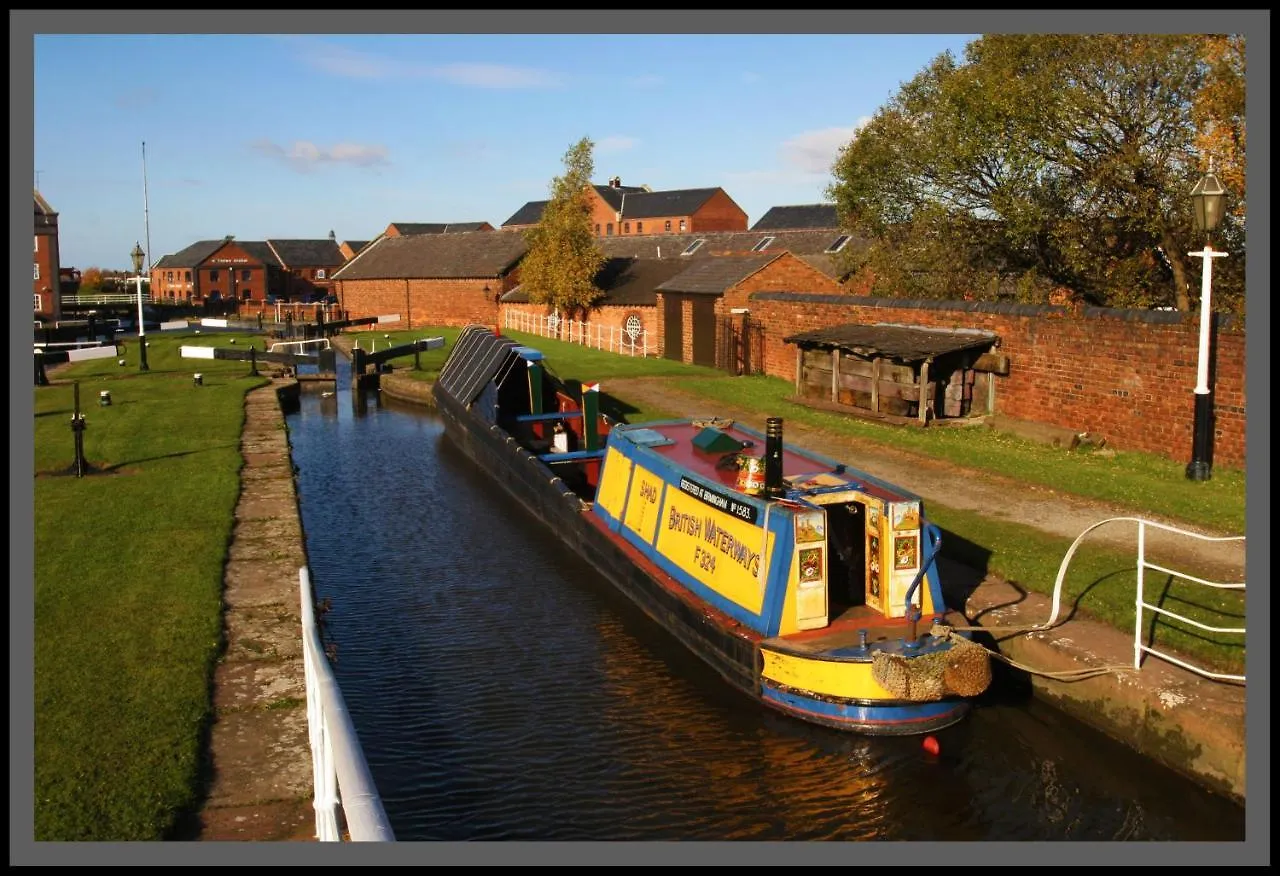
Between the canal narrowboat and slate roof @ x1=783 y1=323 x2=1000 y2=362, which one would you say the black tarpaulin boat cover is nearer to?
slate roof @ x1=783 y1=323 x2=1000 y2=362

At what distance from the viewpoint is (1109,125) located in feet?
69.4

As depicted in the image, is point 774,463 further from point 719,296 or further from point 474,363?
point 719,296

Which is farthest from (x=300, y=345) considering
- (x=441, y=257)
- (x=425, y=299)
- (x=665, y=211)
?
(x=665, y=211)

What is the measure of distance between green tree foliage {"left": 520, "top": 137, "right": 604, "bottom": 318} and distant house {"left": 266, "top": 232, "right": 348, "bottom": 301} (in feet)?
152

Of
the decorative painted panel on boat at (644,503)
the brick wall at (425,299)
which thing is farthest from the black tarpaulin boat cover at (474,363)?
the brick wall at (425,299)

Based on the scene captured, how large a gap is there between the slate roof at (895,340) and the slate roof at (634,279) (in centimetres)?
1324

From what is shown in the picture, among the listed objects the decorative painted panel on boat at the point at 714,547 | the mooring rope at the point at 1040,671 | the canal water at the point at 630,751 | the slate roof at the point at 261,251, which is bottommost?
the canal water at the point at 630,751

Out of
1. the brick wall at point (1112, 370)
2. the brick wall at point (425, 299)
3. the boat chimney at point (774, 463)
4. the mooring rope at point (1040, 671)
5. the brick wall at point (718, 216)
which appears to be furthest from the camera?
the brick wall at point (718, 216)

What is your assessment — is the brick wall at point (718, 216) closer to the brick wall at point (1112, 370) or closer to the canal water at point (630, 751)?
the brick wall at point (1112, 370)

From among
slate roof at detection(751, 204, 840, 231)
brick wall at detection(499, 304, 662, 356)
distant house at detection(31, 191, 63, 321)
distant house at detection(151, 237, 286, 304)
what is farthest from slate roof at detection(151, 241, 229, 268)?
brick wall at detection(499, 304, 662, 356)

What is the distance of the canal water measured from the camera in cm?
848

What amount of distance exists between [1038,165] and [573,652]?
1516 centimetres

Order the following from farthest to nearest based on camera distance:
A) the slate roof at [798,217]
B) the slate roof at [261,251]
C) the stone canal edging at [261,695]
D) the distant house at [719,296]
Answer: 1. the slate roof at [261,251]
2. the slate roof at [798,217]
3. the distant house at [719,296]
4. the stone canal edging at [261,695]

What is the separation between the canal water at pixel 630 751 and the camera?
848 centimetres
